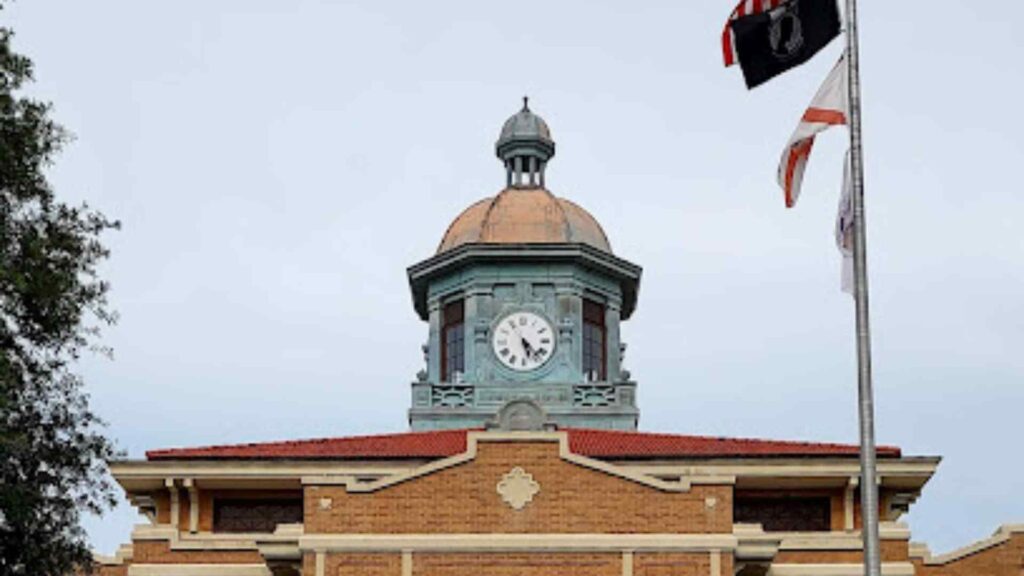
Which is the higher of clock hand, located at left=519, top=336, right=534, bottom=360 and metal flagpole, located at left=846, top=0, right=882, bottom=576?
clock hand, located at left=519, top=336, right=534, bottom=360

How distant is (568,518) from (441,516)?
2.22m

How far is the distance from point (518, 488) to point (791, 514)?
627 cm

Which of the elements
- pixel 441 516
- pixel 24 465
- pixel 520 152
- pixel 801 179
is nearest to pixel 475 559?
pixel 441 516

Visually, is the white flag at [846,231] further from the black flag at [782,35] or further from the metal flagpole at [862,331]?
the black flag at [782,35]

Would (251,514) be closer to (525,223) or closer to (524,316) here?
(524,316)

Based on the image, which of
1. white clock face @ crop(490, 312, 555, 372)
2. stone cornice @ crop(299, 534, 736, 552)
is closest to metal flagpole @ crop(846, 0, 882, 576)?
stone cornice @ crop(299, 534, 736, 552)

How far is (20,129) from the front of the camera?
2825 centimetres

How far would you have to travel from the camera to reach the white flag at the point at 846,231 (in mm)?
24969

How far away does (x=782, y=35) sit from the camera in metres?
25.7

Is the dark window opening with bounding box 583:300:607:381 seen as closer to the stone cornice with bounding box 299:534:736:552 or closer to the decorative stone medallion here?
the decorative stone medallion

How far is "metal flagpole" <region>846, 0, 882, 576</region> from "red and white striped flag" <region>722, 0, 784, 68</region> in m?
1.29

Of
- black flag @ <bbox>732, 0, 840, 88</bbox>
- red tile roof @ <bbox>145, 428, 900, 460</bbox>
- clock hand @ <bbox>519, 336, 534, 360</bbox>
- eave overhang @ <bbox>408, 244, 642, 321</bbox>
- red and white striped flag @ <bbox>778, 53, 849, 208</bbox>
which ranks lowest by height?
red tile roof @ <bbox>145, 428, 900, 460</bbox>

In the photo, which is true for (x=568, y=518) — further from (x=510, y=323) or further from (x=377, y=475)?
(x=510, y=323)

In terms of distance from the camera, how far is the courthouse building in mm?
35125
